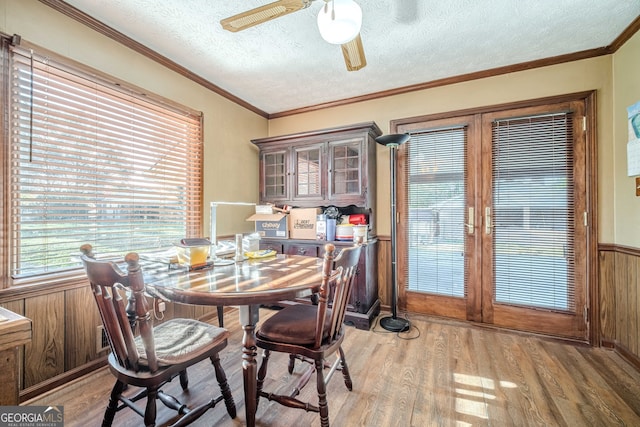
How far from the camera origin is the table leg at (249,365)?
1.36m

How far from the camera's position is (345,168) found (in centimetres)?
304

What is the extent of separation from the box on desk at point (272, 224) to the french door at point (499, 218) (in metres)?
1.37

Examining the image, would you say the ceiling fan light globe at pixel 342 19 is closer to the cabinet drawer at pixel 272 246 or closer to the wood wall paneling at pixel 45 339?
the cabinet drawer at pixel 272 246

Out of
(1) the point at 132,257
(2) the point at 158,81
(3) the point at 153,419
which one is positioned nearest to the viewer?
(1) the point at 132,257

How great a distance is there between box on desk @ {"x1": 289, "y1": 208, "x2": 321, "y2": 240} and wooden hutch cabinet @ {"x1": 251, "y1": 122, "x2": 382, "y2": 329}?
0.27 ft

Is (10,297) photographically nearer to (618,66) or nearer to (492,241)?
(492,241)

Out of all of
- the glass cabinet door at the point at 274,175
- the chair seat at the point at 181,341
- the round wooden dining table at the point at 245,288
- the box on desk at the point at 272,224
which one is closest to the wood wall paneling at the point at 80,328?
the round wooden dining table at the point at 245,288

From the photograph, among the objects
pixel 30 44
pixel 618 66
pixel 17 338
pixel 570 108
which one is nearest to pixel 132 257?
pixel 17 338

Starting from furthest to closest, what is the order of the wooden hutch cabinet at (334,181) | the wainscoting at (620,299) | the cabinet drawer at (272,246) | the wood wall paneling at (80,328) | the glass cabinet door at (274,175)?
the glass cabinet door at (274,175), the cabinet drawer at (272,246), the wooden hutch cabinet at (334,181), the wainscoting at (620,299), the wood wall paneling at (80,328)

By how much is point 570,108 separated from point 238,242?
10.5ft

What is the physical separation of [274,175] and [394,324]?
2230 millimetres

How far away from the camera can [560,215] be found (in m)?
2.52

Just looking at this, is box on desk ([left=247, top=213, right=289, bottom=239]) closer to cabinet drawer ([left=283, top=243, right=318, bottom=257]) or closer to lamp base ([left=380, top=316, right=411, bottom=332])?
cabinet drawer ([left=283, top=243, right=318, bottom=257])

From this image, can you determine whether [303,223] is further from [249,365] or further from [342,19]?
[342,19]
